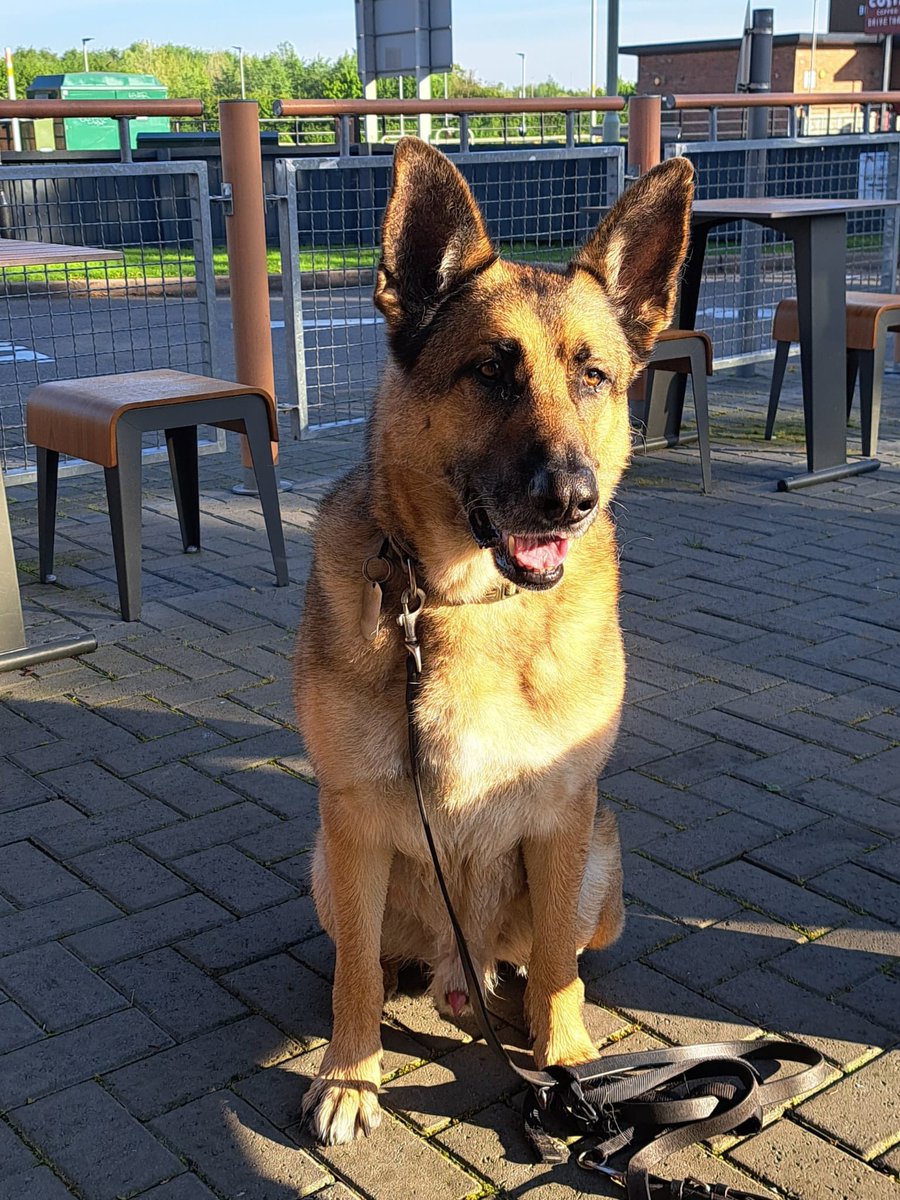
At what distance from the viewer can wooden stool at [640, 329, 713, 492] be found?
7.11m

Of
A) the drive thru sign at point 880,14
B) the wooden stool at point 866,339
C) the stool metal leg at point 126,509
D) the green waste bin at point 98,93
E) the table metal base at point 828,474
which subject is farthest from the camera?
the drive thru sign at point 880,14

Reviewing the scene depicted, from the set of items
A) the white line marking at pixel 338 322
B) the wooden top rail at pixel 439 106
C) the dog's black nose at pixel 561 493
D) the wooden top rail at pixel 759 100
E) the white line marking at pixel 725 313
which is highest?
the wooden top rail at pixel 759 100

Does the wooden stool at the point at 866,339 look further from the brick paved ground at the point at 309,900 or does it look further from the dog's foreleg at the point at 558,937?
the dog's foreleg at the point at 558,937

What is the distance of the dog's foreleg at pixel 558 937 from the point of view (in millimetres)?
2707

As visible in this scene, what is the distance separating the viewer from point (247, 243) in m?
6.95

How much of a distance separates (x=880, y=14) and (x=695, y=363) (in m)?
60.1

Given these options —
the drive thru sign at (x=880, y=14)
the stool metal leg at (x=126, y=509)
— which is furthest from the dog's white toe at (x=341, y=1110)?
the drive thru sign at (x=880, y=14)

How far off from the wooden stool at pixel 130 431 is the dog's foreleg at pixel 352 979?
115 inches

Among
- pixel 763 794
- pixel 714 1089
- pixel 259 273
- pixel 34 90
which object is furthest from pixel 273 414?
pixel 34 90

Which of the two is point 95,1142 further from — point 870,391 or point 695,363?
point 870,391

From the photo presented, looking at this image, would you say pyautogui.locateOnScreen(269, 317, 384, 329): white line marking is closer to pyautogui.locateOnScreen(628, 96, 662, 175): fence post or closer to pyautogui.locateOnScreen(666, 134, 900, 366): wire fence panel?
pyautogui.locateOnScreen(628, 96, 662, 175): fence post

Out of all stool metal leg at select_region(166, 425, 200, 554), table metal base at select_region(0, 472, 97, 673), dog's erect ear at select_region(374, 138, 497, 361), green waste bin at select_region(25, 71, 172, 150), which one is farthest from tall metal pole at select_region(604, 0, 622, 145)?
dog's erect ear at select_region(374, 138, 497, 361)

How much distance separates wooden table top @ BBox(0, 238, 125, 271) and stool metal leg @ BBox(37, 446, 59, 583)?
925 millimetres

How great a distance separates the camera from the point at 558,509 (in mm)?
2482
